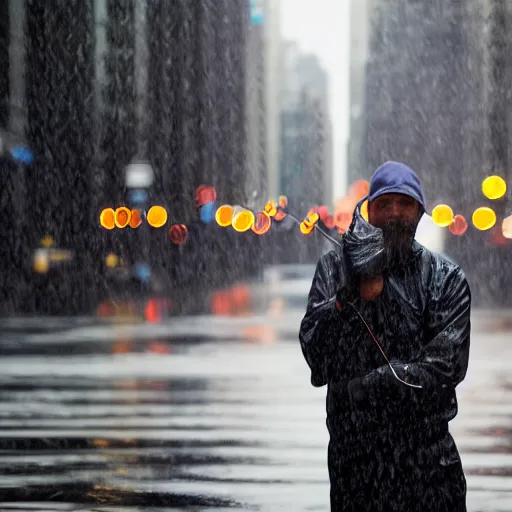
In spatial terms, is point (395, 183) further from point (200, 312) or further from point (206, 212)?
point (206, 212)

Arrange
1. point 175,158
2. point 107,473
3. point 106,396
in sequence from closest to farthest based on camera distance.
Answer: point 107,473, point 106,396, point 175,158

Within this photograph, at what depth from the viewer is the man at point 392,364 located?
368cm

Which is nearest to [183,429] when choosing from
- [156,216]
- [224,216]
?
[224,216]

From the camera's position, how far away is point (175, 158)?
268ft

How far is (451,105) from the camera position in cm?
13600

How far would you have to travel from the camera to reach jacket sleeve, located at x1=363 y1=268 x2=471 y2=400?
3.67 metres

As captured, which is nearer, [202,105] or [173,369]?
[173,369]

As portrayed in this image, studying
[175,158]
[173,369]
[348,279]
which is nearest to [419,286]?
[348,279]

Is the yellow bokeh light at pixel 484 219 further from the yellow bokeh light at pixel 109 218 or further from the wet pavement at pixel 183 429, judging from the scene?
the wet pavement at pixel 183 429

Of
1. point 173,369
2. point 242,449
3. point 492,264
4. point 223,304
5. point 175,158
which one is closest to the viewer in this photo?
point 242,449

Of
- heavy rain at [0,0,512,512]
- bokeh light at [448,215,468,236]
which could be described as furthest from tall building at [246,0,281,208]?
bokeh light at [448,215,468,236]

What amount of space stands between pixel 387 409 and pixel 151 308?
3053 cm

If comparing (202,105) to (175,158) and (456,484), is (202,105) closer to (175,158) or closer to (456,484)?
(175,158)

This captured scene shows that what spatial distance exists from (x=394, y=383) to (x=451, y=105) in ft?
443
